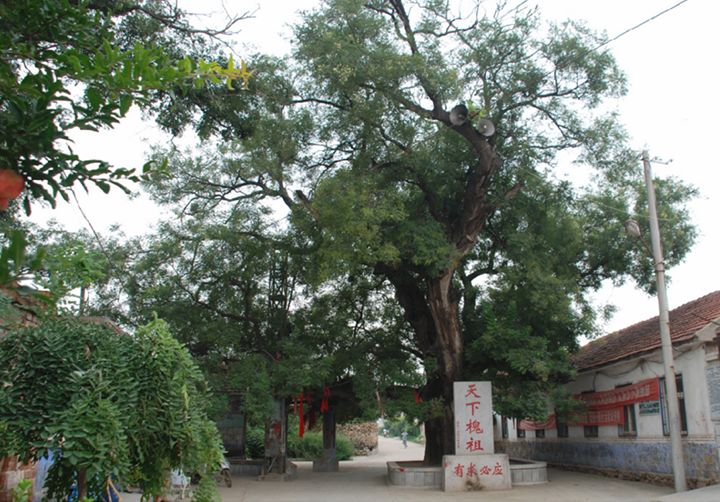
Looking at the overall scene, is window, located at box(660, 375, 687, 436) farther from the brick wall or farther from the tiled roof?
the brick wall

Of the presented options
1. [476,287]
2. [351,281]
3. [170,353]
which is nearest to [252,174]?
[351,281]

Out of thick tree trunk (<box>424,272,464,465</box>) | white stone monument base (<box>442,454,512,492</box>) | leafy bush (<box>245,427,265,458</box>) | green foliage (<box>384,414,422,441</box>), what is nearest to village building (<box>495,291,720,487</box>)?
white stone monument base (<box>442,454,512,492</box>)

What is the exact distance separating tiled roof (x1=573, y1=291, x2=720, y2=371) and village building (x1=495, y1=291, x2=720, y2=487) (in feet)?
0.10

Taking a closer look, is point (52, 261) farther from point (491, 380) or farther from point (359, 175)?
point (491, 380)

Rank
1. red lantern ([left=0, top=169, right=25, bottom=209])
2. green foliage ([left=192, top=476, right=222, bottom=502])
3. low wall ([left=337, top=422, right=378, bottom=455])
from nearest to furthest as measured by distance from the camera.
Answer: red lantern ([left=0, top=169, right=25, bottom=209]), green foliage ([left=192, top=476, right=222, bottom=502]), low wall ([left=337, top=422, right=378, bottom=455])

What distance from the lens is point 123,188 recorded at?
276cm

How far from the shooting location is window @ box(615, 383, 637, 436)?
15156 millimetres

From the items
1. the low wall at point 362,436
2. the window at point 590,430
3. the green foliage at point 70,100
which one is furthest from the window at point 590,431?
the low wall at point 362,436

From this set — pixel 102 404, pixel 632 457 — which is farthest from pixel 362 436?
pixel 102 404

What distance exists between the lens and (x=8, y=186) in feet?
7.11

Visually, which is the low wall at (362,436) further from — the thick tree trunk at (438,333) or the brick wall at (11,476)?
the brick wall at (11,476)

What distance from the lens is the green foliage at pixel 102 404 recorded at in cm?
375

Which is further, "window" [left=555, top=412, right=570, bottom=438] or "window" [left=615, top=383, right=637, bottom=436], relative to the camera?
"window" [left=555, top=412, right=570, bottom=438]

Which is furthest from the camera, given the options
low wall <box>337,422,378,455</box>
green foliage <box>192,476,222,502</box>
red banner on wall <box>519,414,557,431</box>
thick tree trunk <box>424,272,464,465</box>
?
low wall <box>337,422,378,455</box>
